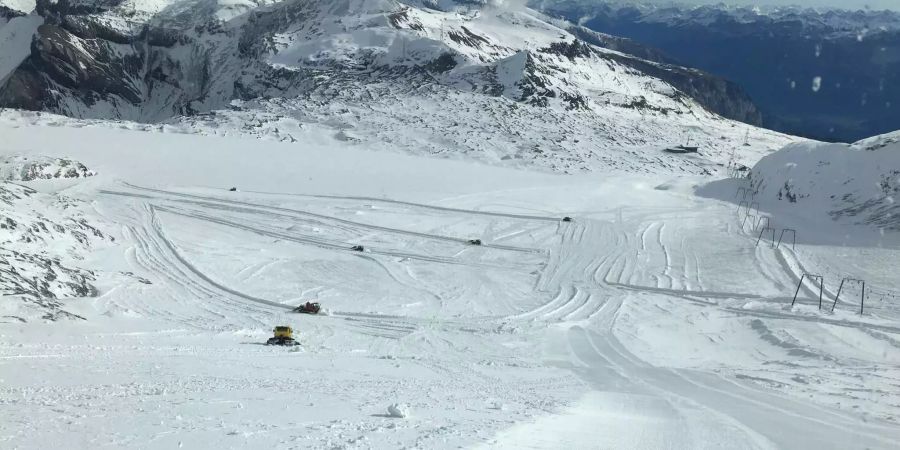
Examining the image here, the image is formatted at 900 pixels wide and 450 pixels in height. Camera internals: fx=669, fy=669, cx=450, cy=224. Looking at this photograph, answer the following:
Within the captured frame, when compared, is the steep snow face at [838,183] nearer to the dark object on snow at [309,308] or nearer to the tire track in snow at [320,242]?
the tire track in snow at [320,242]

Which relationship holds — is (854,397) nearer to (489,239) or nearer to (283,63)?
(489,239)

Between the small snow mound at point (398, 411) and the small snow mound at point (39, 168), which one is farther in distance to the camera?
the small snow mound at point (39, 168)

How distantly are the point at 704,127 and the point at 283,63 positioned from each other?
283 feet

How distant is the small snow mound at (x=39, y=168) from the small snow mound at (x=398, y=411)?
47.4 m

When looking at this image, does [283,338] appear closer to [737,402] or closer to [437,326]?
[437,326]

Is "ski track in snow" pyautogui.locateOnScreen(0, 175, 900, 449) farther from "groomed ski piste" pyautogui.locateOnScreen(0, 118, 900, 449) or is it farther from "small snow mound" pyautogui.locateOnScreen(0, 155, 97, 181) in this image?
"small snow mound" pyautogui.locateOnScreen(0, 155, 97, 181)

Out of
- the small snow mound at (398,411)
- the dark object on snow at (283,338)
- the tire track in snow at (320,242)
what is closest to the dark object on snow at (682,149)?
the tire track in snow at (320,242)

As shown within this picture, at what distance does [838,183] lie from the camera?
53438 mm

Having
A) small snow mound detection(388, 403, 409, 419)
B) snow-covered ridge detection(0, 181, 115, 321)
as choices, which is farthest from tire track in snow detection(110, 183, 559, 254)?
small snow mound detection(388, 403, 409, 419)

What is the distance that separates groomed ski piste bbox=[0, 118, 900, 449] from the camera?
12.2m

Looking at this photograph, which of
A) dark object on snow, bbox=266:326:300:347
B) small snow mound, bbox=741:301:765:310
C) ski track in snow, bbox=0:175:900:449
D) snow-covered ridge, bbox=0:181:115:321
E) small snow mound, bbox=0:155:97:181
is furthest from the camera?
small snow mound, bbox=0:155:97:181

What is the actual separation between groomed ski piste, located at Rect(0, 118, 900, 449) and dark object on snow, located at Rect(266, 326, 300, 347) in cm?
61

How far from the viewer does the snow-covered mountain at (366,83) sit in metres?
94.9

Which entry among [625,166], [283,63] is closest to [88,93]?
[283,63]
